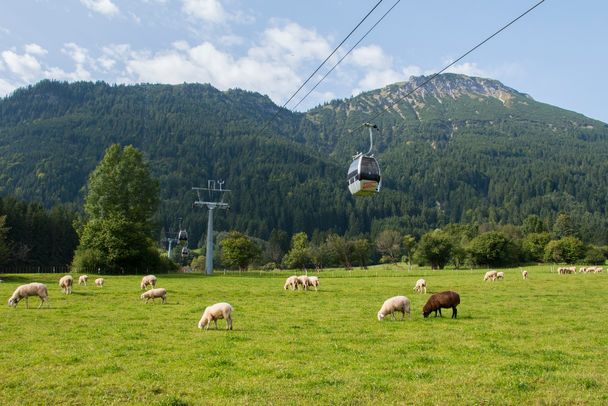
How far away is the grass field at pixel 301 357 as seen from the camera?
10.5 m

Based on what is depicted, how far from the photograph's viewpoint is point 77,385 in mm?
11125

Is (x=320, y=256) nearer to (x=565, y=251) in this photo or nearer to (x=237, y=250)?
(x=237, y=250)

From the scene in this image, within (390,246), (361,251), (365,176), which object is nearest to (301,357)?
(365,176)

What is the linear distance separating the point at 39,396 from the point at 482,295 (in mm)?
31616

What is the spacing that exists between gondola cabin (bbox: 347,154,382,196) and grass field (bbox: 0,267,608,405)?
19.9ft

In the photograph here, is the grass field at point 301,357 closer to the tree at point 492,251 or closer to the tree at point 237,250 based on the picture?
the tree at point 237,250

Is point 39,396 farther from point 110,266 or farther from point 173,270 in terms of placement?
point 173,270

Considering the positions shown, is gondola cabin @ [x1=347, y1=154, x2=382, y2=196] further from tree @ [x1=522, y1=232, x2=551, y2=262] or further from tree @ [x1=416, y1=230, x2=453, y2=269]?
tree @ [x1=522, y1=232, x2=551, y2=262]

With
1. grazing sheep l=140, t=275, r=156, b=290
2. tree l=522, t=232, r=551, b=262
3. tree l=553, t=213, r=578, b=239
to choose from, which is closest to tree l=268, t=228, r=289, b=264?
tree l=522, t=232, r=551, b=262

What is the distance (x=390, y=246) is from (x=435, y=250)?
52763 millimetres

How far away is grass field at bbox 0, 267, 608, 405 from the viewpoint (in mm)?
10492

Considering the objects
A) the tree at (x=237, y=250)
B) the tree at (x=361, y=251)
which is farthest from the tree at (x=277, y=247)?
the tree at (x=237, y=250)

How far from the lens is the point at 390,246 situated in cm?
16762

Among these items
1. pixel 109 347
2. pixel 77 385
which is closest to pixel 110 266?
pixel 109 347
